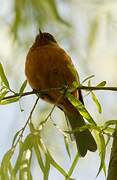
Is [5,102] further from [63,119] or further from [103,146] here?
[63,119]

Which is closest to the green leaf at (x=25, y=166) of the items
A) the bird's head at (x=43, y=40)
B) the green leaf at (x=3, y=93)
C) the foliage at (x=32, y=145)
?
the foliage at (x=32, y=145)

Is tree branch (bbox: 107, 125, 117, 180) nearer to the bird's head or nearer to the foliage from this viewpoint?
the foliage

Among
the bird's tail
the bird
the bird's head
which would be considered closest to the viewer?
the bird's tail

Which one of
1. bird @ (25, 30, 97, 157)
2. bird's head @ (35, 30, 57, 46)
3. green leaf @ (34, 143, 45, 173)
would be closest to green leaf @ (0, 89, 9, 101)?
green leaf @ (34, 143, 45, 173)

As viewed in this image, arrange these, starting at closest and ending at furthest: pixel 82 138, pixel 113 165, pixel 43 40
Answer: pixel 113 165 → pixel 82 138 → pixel 43 40

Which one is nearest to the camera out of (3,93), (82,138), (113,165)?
(113,165)

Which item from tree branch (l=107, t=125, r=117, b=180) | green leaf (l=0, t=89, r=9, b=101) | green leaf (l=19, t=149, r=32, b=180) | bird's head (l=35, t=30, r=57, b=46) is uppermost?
bird's head (l=35, t=30, r=57, b=46)

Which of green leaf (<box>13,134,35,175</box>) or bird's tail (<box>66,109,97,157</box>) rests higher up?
bird's tail (<box>66,109,97,157</box>)

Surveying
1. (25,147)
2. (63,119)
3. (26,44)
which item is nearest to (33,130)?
(25,147)

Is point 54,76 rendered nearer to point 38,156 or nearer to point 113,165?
point 38,156

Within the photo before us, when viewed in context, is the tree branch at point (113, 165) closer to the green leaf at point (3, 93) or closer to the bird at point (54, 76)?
the green leaf at point (3, 93)

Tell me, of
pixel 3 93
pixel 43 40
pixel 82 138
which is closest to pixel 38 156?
pixel 3 93

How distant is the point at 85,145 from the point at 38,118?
0.46 ft

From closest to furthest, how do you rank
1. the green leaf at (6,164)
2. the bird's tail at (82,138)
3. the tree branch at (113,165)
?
A: the tree branch at (113,165), the green leaf at (6,164), the bird's tail at (82,138)
